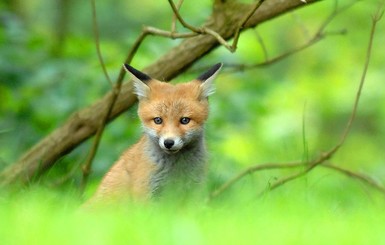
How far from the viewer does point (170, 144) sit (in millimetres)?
7055

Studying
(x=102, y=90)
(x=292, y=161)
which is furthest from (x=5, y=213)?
(x=102, y=90)

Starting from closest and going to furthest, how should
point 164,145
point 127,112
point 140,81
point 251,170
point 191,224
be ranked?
1. point 191,224
2. point 164,145
3. point 140,81
4. point 251,170
5. point 127,112

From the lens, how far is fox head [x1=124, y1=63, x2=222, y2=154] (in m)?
7.20

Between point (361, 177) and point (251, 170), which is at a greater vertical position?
point (251, 170)

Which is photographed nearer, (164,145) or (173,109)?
(164,145)

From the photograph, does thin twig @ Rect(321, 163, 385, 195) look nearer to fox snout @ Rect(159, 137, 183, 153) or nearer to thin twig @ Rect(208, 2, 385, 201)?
thin twig @ Rect(208, 2, 385, 201)

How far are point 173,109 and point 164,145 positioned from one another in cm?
44

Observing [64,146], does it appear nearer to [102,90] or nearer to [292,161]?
[102,90]

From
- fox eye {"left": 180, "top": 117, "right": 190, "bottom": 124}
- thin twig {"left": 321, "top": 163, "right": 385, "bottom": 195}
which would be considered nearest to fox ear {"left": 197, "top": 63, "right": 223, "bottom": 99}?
fox eye {"left": 180, "top": 117, "right": 190, "bottom": 124}

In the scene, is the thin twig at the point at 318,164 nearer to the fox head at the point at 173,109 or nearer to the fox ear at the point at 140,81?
the fox head at the point at 173,109

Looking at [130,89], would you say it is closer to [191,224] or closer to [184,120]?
[184,120]

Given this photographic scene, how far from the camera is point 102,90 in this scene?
10.2 metres

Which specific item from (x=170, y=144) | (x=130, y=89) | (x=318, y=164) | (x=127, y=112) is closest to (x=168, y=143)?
(x=170, y=144)

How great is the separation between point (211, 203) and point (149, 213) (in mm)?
1614
